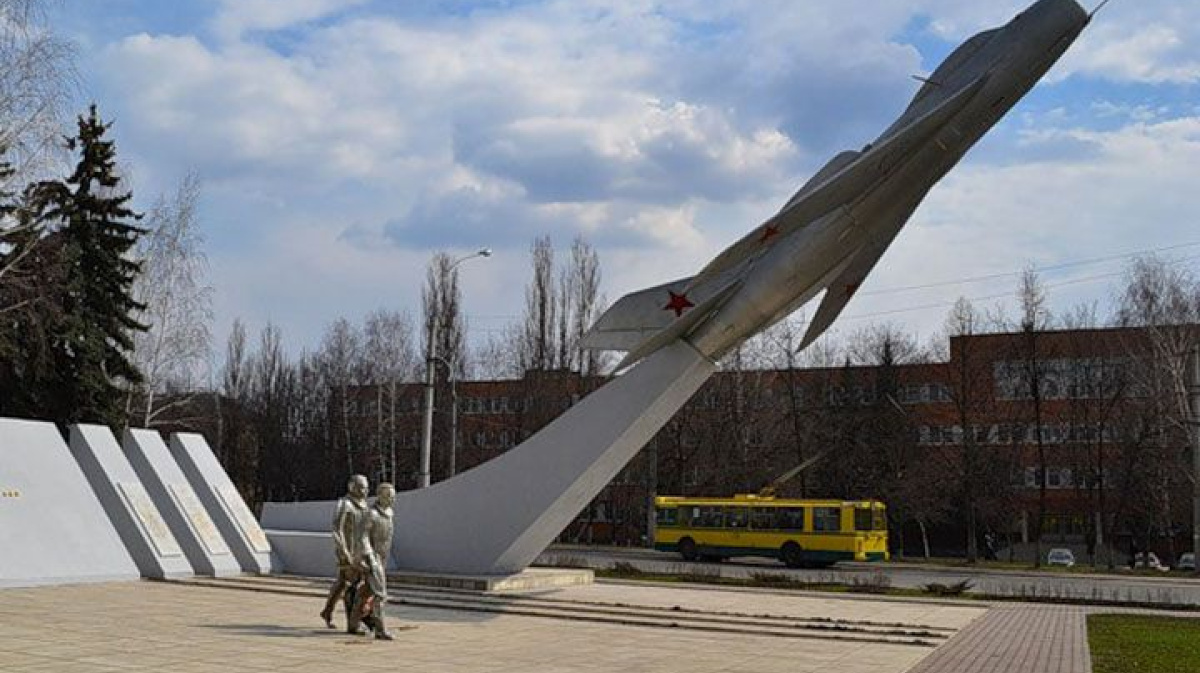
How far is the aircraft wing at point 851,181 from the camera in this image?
13.9 metres

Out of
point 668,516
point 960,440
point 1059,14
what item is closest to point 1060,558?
point 960,440

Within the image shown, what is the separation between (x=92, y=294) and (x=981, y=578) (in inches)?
910

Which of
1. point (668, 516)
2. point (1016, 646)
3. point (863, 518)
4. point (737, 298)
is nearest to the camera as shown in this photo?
point (1016, 646)

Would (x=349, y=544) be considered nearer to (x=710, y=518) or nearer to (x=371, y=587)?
(x=371, y=587)

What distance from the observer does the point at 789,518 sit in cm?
2814

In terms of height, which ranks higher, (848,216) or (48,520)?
(848,216)

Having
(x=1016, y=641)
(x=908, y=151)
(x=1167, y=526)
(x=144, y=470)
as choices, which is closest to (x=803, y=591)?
(x=1016, y=641)

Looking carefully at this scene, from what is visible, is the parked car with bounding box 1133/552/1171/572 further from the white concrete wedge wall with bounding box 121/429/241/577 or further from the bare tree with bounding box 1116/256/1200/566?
the white concrete wedge wall with bounding box 121/429/241/577

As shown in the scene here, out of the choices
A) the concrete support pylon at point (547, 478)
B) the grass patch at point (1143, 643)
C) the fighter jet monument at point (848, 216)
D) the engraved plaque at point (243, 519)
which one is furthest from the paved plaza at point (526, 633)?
the fighter jet monument at point (848, 216)

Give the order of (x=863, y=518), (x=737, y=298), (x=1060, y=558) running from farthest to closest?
(x=1060, y=558) < (x=863, y=518) < (x=737, y=298)

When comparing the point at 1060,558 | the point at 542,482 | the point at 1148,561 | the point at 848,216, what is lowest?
the point at 1148,561

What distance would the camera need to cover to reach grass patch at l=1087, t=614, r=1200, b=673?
1025cm

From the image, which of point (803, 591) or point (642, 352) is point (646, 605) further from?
point (803, 591)

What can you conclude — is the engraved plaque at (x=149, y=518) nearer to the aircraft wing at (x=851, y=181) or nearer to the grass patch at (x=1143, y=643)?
the aircraft wing at (x=851, y=181)
